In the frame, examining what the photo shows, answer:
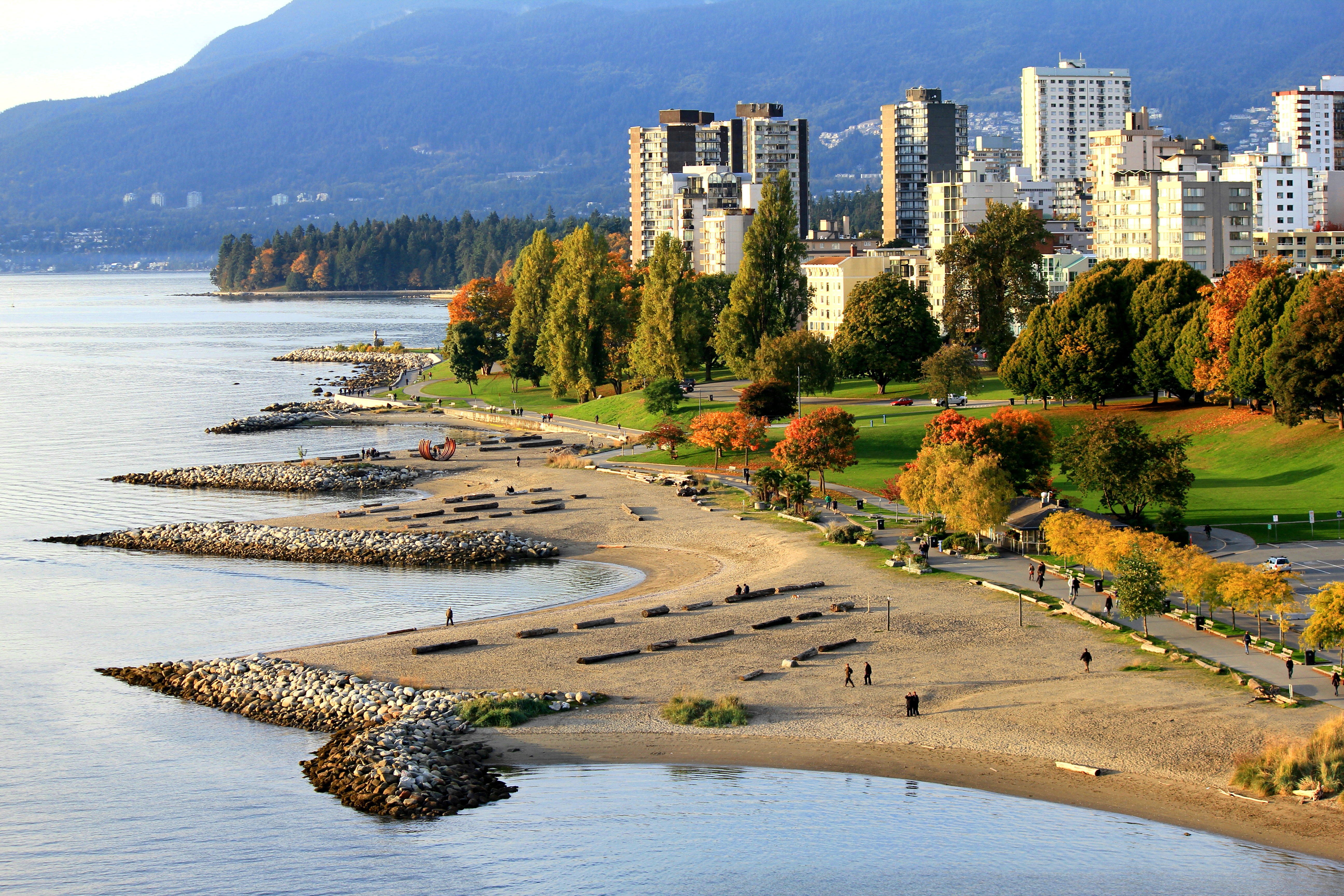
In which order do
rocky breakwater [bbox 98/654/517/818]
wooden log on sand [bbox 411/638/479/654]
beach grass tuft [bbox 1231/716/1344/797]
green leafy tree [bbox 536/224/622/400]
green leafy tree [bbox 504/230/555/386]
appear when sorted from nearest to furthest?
beach grass tuft [bbox 1231/716/1344/797] → rocky breakwater [bbox 98/654/517/818] → wooden log on sand [bbox 411/638/479/654] → green leafy tree [bbox 536/224/622/400] → green leafy tree [bbox 504/230/555/386]

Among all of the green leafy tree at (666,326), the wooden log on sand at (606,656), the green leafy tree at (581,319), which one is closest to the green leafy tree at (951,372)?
the green leafy tree at (666,326)

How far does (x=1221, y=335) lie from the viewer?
91438mm

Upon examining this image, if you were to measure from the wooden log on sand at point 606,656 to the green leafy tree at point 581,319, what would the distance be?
7839cm

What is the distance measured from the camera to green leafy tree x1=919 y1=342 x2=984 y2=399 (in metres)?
105

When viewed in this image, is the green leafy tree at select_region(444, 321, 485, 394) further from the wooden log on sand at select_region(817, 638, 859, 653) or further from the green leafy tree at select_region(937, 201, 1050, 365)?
the wooden log on sand at select_region(817, 638, 859, 653)

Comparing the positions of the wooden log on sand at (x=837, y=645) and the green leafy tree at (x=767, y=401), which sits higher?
the green leafy tree at (x=767, y=401)

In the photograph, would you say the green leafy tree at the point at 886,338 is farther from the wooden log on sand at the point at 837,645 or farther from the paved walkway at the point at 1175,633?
the wooden log on sand at the point at 837,645

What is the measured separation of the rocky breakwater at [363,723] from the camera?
41781 mm

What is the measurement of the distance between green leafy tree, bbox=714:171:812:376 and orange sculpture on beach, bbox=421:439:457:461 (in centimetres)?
2816

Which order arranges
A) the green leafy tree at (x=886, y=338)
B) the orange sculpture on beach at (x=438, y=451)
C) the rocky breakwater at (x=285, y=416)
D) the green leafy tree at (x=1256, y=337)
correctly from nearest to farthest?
1. the green leafy tree at (x=1256, y=337)
2. the orange sculpture on beach at (x=438, y=451)
3. the green leafy tree at (x=886, y=338)
4. the rocky breakwater at (x=285, y=416)


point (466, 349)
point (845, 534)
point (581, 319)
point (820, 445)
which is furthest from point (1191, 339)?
point (466, 349)

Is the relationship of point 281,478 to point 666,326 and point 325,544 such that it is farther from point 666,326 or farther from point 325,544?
point 666,326

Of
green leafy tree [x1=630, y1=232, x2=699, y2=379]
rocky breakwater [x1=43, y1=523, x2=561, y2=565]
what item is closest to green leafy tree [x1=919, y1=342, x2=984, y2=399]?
green leafy tree [x1=630, y1=232, x2=699, y2=379]

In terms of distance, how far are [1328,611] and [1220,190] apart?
335 ft
